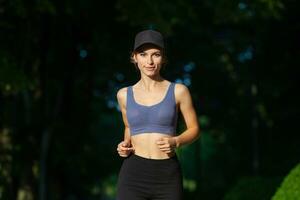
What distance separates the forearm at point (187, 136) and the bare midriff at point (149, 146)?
10 centimetres

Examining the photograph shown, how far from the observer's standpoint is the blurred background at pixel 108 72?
66.8ft

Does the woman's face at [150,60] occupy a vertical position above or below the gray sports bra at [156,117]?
above

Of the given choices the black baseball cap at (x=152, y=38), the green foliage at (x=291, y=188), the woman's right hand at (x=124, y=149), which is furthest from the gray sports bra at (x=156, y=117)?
the green foliage at (x=291, y=188)

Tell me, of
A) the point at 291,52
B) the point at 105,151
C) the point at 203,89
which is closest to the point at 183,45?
the point at 203,89

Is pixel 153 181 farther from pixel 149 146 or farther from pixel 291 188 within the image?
pixel 291 188

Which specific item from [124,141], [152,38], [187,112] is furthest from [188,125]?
[152,38]

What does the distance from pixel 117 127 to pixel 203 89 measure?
111 feet

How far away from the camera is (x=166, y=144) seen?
18.0ft

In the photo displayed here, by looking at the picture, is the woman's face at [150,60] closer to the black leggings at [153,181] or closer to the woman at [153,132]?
the woman at [153,132]

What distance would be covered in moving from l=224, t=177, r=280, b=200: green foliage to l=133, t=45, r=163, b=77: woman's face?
10.4m

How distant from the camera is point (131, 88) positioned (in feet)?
19.2

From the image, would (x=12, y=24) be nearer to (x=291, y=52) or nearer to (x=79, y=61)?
(x=79, y=61)

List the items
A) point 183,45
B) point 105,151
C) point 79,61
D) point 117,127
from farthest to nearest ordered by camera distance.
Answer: point 117,127 < point 105,151 < point 183,45 < point 79,61

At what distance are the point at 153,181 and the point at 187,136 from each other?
1.38 ft
